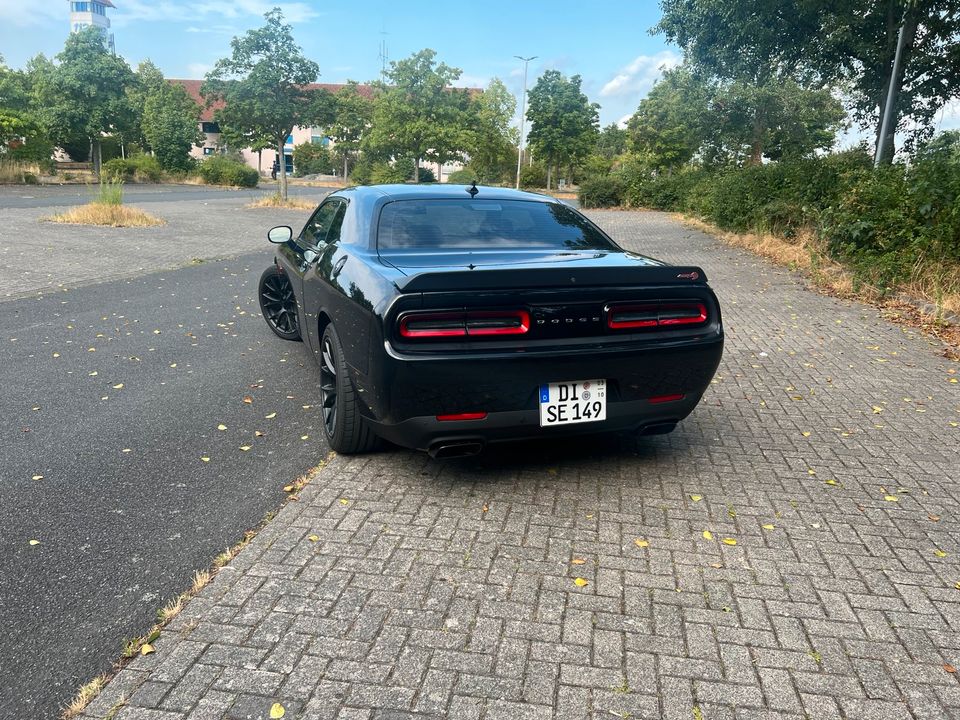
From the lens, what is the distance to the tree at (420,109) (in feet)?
113

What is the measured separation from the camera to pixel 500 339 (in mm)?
3525

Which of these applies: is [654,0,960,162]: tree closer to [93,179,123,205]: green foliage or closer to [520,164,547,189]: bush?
[93,179,123,205]: green foliage

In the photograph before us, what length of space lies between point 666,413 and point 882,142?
672 inches

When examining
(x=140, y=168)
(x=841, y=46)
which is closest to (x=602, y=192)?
(x=841, y=46)

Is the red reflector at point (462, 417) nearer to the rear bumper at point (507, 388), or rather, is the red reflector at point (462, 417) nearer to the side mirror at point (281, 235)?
the rear bumper at point (507, 388)

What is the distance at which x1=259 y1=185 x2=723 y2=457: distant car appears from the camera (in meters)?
3.46

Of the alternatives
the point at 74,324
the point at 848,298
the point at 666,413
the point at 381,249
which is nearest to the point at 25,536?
the point at 381,249

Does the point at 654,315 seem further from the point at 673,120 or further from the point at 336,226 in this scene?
the point at 673,120

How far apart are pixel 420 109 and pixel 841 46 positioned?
772 inches

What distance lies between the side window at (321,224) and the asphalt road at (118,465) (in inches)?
43.7

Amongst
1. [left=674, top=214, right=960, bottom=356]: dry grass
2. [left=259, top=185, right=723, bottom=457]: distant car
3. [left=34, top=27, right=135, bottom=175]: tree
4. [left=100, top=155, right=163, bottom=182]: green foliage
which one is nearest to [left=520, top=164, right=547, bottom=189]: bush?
[left=100, top=155, right=163, bottom=182]: green foliage

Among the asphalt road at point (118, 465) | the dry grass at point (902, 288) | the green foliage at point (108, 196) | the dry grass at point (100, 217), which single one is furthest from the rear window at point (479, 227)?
the green foliage at point (108, 196)

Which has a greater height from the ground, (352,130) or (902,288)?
(352,130)

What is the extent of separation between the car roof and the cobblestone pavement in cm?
163
